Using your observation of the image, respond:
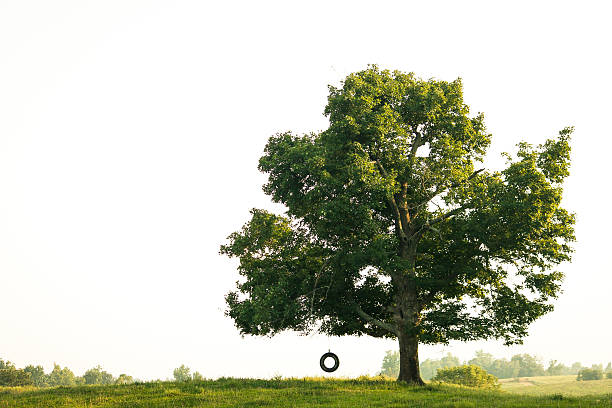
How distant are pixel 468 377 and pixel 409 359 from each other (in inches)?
1788

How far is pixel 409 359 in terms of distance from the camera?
2672 centimetres

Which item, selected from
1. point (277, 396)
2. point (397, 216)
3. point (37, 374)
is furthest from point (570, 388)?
point (37, 374)

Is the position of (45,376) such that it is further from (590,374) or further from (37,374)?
(590,374)

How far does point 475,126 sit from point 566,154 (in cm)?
604

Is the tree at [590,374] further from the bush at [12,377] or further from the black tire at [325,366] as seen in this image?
the bush at [12,377]

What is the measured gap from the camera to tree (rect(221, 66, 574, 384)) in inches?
1001

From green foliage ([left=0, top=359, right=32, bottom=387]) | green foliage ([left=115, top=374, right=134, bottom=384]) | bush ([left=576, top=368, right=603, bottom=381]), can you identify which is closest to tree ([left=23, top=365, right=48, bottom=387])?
green foliage ([left=115, top=374, right=134, bottom=384])

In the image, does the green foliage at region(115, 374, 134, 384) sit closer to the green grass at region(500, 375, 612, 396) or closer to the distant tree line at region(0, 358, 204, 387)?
the distant tree line at region(0, 358, 204, 387)

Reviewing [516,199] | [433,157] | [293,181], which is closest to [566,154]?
A: [516,199]

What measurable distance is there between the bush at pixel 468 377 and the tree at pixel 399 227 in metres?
41.8

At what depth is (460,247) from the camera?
1081 inches

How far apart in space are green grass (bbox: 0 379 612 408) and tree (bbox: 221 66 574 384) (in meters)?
3.37

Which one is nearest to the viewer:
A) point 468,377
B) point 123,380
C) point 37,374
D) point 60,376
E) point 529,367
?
point 123,380

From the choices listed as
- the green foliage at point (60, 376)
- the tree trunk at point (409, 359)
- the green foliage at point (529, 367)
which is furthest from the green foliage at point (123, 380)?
the green foliage at point (529, 367)
